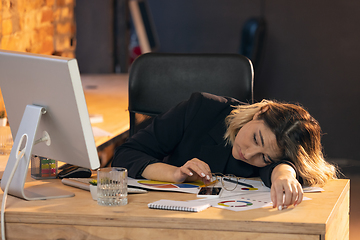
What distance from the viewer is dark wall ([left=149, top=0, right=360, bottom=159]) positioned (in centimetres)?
451

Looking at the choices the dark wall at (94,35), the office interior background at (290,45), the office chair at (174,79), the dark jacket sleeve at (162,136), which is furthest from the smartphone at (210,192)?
the dark wall at (94,35)

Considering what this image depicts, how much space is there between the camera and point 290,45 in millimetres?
4707

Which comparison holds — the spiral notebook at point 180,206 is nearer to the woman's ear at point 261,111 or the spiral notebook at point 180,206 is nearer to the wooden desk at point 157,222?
the wooden desk at point 157,222

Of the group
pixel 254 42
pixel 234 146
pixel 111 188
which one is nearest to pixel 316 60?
pixel 254 42

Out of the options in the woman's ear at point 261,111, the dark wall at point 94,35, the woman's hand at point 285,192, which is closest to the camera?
the woman's hand at point 285,192

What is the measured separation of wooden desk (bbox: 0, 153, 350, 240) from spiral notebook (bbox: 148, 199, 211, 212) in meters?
0.02

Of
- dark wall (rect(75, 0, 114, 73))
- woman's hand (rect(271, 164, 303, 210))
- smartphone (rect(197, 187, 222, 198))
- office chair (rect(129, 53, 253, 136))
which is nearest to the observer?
woman's hand (rect(271, 164, 303, 210))

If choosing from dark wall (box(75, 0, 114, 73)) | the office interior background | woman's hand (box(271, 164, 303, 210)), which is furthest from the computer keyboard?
dark wall (box(75, 0, 114, 73))

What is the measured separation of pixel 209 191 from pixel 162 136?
1.44ft

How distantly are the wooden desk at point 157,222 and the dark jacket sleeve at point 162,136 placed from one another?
462mm

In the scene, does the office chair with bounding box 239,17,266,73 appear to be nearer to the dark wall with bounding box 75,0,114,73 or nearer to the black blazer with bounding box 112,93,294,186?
the dark wall with bounding box 75,0,114,73

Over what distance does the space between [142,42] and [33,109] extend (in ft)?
8.62

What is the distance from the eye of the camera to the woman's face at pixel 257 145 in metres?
1.49

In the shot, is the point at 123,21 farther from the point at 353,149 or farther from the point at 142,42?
the point at 353,149
